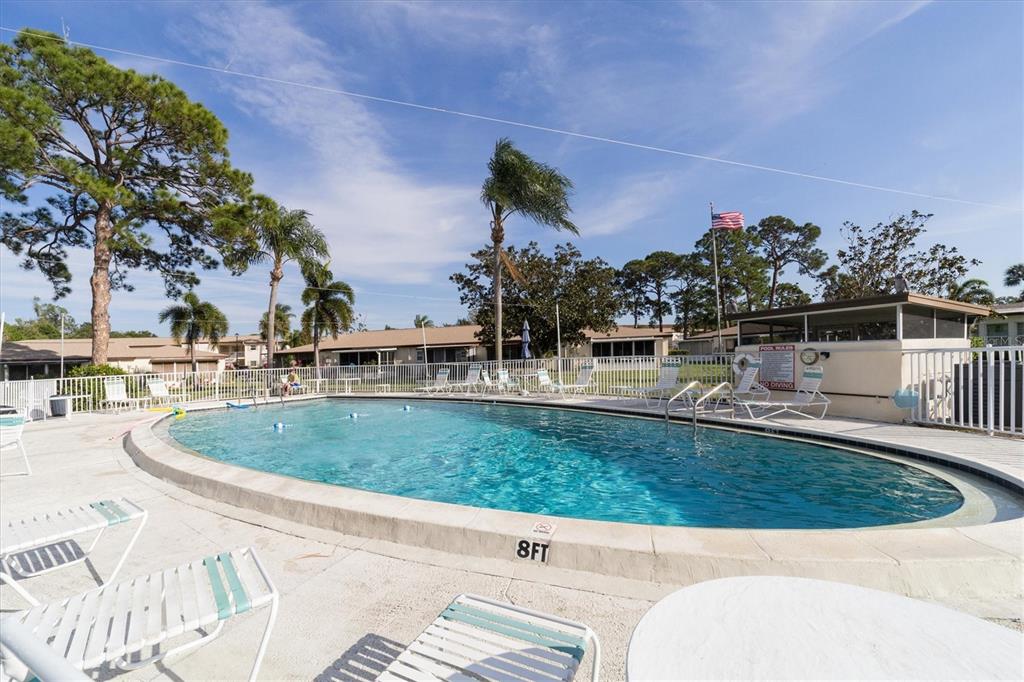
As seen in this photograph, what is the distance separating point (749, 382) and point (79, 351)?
2025 inches

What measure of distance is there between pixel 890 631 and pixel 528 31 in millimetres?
11480

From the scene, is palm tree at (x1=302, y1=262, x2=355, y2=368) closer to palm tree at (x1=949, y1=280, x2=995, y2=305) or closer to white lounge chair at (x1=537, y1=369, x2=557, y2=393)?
white lounge chair at (x1=537, y1=369, x2=557, y2=393)

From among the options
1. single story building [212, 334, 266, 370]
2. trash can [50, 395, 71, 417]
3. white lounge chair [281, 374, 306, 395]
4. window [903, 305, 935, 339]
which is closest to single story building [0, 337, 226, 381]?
single story building [212, 334, 266, 370]

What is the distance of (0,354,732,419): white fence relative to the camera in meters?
11.9

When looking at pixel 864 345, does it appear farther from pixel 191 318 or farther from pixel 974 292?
pixel 974 292

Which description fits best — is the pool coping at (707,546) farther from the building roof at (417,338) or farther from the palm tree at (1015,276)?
the palm tree at (1015,276)

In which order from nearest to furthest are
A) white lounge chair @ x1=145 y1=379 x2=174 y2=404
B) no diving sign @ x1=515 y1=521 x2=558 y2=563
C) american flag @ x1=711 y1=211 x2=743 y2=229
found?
no diving sign @ x1=515 y1=521 x2=558 y2=563
white lounge chair @ x1=145 y1=379 x2=174 y2=404
american flag @ x1=711 y1=211 x2=743 y2=229

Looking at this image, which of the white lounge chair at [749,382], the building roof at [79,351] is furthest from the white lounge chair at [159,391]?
the building roof at [79,351]

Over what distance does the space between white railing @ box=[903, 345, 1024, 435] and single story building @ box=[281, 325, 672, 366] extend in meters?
26.8

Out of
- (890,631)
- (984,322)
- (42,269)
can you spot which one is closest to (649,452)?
(890,631)

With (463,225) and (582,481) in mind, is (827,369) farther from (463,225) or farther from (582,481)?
(463,225)

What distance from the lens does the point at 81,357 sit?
35562mm

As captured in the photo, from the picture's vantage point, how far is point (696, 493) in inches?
215

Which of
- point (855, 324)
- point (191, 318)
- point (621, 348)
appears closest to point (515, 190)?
point (855, 324)
